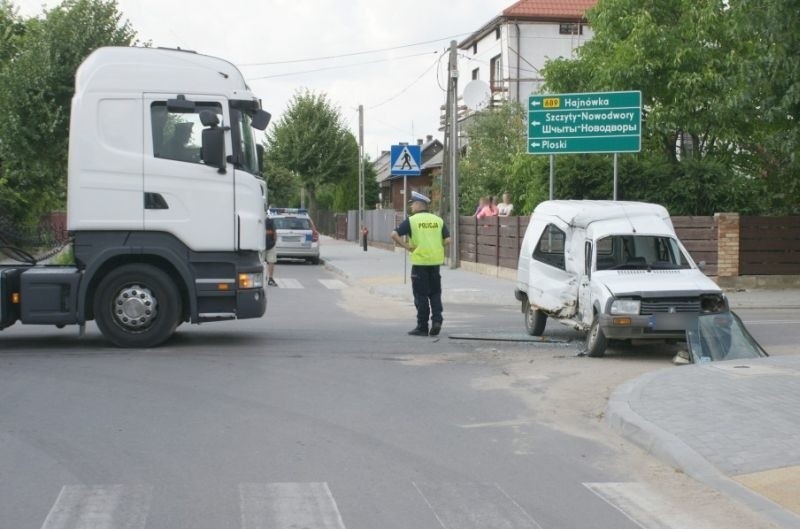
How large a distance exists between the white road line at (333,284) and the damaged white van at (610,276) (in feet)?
33.2

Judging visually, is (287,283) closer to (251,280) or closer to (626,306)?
(251,280)

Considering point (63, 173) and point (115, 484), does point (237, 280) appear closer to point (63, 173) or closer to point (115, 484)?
point (115, 484)

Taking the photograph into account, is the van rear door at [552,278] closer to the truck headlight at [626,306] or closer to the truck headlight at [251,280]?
the truck headlight at [626,306]

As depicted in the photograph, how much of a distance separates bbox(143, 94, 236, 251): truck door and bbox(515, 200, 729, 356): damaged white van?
4224 mm

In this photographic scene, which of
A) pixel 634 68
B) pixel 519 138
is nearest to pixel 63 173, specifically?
pixel 519 138

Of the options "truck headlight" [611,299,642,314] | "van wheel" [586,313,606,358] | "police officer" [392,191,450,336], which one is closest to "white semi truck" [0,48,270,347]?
"police officer" [392,191,450,336]

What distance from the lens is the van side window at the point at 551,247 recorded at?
46.4ft

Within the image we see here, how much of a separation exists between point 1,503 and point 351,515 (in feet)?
6.59

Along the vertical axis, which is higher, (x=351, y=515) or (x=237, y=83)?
(x=237, y=83)

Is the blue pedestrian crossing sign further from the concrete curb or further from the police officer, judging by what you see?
the concrete curb

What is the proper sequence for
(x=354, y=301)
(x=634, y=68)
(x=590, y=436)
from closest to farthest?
(x=590, y=436)
(x=354, y=301)
(x=634, y=68)

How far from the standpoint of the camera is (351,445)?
793 cm

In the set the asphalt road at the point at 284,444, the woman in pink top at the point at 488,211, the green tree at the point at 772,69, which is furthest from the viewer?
the woman in pink top at the point at 488,211

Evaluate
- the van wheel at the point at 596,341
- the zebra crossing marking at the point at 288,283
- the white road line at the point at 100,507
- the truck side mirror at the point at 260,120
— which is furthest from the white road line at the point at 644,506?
the zebra crossing marking at the point at 288,283
